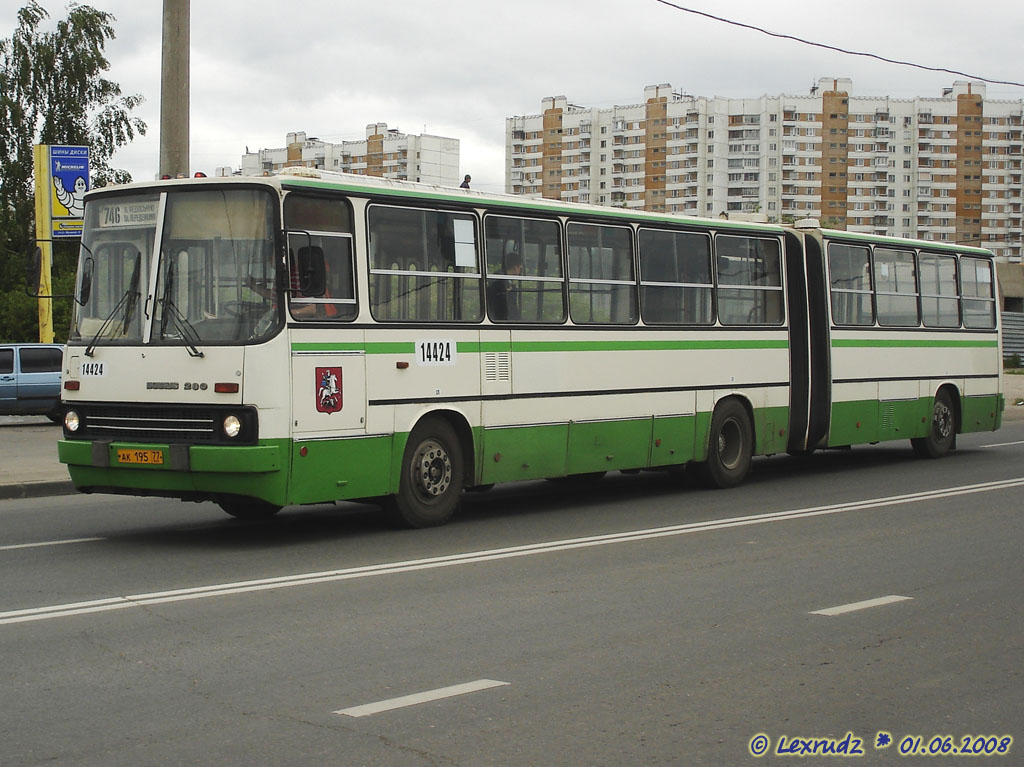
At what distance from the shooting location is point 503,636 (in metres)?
7.43

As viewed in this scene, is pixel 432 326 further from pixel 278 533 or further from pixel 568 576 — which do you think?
pixel 568 576

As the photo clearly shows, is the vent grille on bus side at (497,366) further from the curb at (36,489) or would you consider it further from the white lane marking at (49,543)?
the curb at (36,489)

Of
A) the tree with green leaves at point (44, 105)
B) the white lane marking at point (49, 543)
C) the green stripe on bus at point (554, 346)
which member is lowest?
the white lane marking at point (49, 543)

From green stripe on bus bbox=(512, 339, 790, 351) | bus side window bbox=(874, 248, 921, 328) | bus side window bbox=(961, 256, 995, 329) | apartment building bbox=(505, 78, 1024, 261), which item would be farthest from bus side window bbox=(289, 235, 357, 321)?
apartment building bbox=(505, 78, 1024, 261)

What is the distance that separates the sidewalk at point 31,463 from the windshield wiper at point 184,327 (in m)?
5.17

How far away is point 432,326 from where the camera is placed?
39.2 feet

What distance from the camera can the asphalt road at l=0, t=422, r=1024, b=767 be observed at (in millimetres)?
5516

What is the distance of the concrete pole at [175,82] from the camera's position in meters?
16.2

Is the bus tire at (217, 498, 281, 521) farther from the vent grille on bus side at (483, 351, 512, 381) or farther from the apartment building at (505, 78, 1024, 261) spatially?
the apartment building at (505, 78, 1024, 261)

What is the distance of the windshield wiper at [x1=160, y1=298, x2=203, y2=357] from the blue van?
2083 cm

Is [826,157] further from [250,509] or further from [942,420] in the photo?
[250,509]

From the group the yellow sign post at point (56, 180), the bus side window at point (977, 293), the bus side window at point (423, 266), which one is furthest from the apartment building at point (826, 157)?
the bus side window at point (423, 266)

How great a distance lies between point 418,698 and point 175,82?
12104 mm

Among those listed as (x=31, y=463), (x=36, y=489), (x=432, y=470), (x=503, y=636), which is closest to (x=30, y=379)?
(x=31, y=463)
